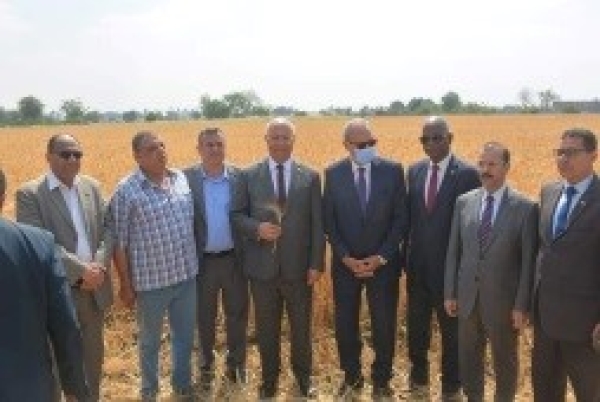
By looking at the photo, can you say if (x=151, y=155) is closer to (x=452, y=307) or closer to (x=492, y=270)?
(x=452, y=307)

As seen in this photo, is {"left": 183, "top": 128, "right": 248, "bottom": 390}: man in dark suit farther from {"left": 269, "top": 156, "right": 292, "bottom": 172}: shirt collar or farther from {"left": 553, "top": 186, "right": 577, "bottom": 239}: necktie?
{"left": 553, "top": 186, "right": 577, "bottom": 239}: necktie

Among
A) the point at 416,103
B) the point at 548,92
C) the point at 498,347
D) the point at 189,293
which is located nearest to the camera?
the point at 498,347

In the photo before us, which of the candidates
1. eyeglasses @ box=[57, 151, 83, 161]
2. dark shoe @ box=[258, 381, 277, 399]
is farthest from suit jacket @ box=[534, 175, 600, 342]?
eyeglasses @ box=[57, 151, 83, 161]

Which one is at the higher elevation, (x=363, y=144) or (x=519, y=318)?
(x=363, y=144)

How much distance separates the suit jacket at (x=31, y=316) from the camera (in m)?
3.30

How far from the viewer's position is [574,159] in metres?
4.88

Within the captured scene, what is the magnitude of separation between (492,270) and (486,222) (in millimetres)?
358

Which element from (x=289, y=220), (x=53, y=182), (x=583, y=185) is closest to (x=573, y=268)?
(x=583, y=185)

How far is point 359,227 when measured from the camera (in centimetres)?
628

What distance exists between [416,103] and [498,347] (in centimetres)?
10518

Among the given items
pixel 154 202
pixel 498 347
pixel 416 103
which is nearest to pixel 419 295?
pixel 498 347

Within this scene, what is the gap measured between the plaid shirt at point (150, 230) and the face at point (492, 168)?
235cm

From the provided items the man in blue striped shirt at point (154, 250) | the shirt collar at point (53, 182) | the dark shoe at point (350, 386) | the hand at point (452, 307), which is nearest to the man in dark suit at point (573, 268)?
the hand at point (452, 307)

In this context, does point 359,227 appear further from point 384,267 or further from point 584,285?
point 584,285
